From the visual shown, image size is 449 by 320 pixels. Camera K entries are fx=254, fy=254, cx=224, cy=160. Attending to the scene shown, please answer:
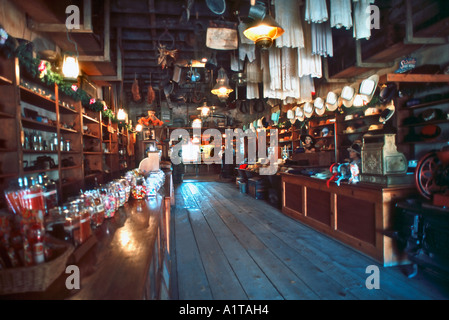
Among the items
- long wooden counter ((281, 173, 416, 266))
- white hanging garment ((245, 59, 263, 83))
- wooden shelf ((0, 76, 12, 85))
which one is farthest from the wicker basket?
white hanging garment ((245, 59, 263, 83))

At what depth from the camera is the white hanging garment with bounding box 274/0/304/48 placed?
376 cm

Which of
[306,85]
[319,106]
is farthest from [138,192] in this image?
[319,106]

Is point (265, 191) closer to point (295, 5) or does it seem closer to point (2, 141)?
point (295, 5)

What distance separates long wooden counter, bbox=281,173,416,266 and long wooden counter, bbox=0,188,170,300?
8.59 feet

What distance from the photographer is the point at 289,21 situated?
12.5 ft

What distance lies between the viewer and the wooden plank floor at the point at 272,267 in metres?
2.38

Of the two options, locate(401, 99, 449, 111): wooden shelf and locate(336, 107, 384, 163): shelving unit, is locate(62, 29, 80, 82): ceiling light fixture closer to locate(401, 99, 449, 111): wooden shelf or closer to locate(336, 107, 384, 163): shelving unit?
locate(336, 107, 384, 163): shelving unit

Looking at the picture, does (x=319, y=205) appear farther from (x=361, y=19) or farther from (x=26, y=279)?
(x=26, y=279)

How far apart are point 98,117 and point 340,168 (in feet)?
19.3

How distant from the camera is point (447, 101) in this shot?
14.6 feet

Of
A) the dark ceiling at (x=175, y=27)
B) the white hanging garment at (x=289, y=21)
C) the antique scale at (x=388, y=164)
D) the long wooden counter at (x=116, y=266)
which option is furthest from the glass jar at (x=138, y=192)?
the white hanging garment at (x=289, y=21)

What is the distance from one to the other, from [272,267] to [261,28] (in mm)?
2944
